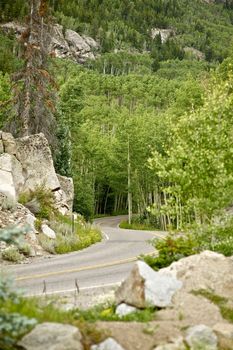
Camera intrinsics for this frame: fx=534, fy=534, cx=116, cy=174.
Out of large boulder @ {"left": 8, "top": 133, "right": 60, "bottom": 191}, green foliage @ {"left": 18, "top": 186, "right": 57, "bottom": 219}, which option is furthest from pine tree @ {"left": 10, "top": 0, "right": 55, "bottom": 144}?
green foliage @ {"left": 18, "top": 186, "right": 57, "bottom": 219}

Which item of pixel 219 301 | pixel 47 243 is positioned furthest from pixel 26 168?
pixel 219 301

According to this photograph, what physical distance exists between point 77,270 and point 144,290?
8689mm

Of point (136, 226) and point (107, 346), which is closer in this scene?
point (107, 346)

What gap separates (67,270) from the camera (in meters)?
18.8

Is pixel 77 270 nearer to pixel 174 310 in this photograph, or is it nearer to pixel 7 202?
pixel 7 202

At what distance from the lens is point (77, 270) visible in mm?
18906

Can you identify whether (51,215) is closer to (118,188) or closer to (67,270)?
(67,270)

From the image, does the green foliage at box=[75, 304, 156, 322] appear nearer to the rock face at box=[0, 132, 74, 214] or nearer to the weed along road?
the weed along road

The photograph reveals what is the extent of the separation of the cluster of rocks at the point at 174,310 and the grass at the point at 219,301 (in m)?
0.07

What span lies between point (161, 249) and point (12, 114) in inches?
857

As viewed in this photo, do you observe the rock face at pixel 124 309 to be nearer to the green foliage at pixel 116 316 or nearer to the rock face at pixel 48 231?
the green foliage at pixel 116 316

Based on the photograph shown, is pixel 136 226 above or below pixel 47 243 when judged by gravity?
below

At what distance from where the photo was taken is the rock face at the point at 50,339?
801 cm

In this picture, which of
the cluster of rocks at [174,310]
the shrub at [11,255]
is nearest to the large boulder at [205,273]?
the cluster of rocks at [174,310]
